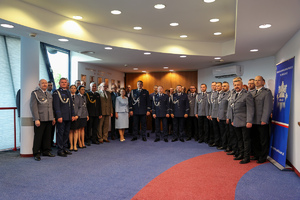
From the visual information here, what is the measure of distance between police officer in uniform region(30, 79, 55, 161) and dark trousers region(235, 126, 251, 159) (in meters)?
4.07

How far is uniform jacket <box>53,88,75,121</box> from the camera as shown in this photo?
17.4ft

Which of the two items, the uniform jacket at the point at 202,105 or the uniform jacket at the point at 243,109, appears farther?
the uniform jacket at the point at 202,105

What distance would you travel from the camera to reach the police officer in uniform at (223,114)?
593 cm

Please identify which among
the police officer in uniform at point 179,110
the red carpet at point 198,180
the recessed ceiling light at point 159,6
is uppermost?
the recessed ceiling light at point 159,6

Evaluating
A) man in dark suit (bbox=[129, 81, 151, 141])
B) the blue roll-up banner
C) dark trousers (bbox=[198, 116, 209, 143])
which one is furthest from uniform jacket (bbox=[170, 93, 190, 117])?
the blue roll-up banner

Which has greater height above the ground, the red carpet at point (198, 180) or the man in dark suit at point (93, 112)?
the man in dark suit at point (93, 112)

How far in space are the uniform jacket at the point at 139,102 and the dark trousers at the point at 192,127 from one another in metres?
1.47

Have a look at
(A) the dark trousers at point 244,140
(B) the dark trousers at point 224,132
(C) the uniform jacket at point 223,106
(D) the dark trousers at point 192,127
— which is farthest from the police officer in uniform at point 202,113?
(A) the dark trousers at point 244,140

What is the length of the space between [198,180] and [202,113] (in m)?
3.42

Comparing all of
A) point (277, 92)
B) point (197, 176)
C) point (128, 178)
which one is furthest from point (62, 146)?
point (277, 92)

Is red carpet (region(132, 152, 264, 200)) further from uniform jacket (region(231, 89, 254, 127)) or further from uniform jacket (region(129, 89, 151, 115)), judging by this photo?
uniform jacket (region(129, 89, 151, 115))

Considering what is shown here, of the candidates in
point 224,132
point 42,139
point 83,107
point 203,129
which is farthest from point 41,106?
point 203,129

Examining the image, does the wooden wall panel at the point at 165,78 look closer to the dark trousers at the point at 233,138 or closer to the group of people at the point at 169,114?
the group of people at the point at 169,114

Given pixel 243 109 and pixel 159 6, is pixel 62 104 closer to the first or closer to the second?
pixel 159 6
